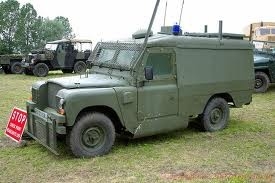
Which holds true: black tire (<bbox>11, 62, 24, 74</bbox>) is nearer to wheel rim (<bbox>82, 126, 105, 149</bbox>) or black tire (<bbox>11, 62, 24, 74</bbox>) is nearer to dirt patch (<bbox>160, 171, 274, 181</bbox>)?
wheel rim (<bbox>82, 126, 105, 149</bbox>)

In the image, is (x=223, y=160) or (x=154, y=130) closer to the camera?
(x=223, y=160)

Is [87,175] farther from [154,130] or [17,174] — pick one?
[154,130]

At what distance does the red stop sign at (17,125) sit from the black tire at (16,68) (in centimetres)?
1694

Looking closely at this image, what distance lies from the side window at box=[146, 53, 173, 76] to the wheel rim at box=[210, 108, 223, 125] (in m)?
1.55

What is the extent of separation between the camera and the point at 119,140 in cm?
822

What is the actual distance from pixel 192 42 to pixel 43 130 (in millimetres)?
3141

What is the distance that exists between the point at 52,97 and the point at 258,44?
10.6 metres

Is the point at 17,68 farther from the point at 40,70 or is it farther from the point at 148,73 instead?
the point at 148,73

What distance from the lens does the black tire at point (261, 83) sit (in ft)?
48.9

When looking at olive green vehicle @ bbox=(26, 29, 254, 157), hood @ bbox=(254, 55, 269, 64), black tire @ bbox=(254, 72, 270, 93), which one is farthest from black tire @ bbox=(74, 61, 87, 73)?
olive green vehicle @ bbox=(26, 29, 254, 157)

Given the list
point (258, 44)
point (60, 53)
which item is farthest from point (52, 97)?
point (60, 53)

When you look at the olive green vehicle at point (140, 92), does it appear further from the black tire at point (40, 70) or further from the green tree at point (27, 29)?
the green tree at point (27, 29)

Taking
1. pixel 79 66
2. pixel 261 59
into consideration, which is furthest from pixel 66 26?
pixel 261 59

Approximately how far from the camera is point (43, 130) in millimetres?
7207
